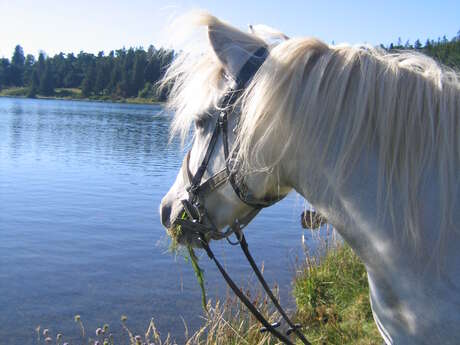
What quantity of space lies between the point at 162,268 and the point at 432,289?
10028 mm

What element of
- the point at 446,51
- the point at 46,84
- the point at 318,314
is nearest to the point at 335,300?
the point at 318,314

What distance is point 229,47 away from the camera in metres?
2.19

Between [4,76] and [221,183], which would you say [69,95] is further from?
[221,183]

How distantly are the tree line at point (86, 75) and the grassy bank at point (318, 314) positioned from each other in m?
89.6

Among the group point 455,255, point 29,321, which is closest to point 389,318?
point 455,255

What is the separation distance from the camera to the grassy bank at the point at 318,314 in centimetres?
580

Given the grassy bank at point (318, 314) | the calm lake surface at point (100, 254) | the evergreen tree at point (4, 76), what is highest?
the evergreen tree at point (4, 76)

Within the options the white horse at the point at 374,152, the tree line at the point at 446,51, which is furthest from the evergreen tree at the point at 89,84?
the white horse at the point at 374,152

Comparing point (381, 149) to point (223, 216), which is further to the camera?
point (223, 216)

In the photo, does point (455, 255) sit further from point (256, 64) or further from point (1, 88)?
point (1, 88)

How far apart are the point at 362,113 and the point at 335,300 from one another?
593 centimetres

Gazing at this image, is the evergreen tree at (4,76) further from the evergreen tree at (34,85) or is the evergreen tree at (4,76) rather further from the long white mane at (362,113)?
the long white mane at (362,113)

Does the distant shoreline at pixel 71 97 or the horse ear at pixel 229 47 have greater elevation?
the horse ear at pixel 229 47

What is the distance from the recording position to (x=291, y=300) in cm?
887
